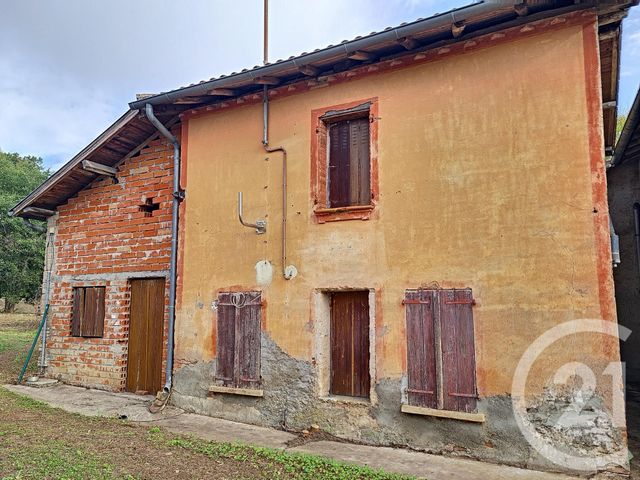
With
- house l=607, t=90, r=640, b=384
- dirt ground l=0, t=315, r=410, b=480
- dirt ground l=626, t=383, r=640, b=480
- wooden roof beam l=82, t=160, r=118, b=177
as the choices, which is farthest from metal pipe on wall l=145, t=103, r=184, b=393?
house l=607, t=90, r=640, b=384

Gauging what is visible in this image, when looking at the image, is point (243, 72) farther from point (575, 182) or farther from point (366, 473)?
→ point (366, 473)

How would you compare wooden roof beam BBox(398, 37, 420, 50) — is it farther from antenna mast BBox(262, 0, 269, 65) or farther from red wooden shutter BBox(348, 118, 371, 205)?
antenna mast BBox(262, 0, 269, 65)

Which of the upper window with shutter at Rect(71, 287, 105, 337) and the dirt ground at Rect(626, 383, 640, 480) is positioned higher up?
the upper window with shutter at Rect(71, 287, 105, 337)

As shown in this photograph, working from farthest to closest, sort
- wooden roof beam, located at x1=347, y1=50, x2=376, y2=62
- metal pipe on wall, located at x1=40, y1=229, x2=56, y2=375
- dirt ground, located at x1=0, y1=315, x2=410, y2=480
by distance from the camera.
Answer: metal pipe on wall, located at x1=40, y1=229, x2=56, y2=375, wooden roof beam, located at x1=347, y1=50, x2=376, y2=62, dirt ground, located at x1=0, y1=315, x2=410, y2=480

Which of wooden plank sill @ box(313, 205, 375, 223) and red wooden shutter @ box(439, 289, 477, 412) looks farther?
wooden plank sill @ box(313, 205, 375, 223)

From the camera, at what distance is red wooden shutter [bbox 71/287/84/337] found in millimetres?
9312

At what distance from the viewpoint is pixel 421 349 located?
570cm

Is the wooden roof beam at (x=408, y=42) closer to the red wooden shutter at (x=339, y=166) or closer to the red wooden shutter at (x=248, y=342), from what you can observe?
the red wooden shutter at (x=339, y=166)

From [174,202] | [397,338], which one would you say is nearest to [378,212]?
[397,338]

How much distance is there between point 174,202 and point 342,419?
4.53 m

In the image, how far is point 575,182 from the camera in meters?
5.15

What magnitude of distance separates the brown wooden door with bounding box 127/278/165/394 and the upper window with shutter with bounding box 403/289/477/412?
4.75 m

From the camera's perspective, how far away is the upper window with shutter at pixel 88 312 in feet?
29.8
